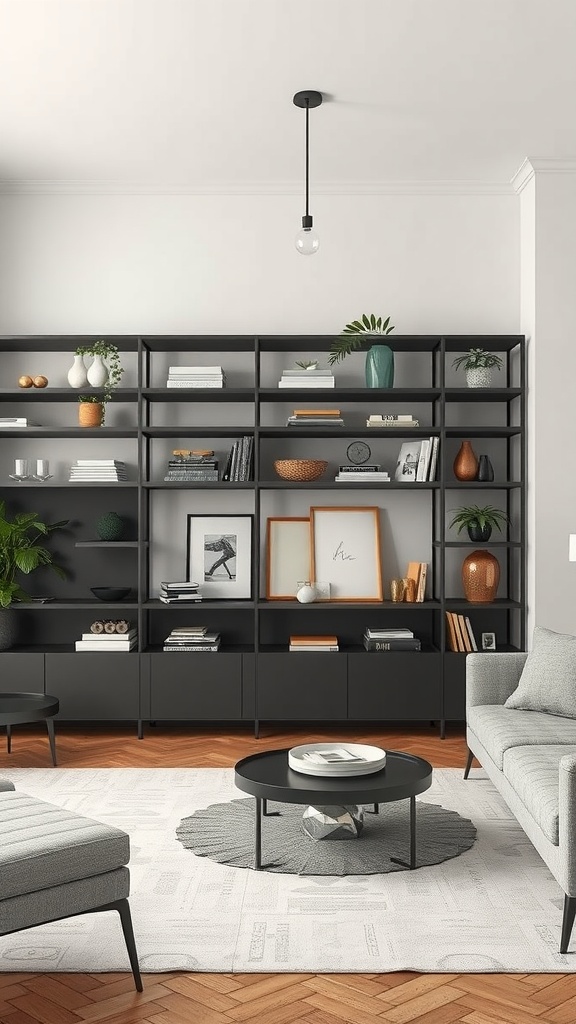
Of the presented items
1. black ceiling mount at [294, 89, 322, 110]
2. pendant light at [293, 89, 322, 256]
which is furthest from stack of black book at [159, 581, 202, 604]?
black ceiling mount at [294, 89, 322, 110]

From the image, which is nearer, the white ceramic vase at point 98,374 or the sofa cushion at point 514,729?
the sofa cushion at point 514,729

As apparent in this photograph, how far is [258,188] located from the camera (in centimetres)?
610

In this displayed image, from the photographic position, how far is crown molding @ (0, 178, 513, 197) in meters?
6.09

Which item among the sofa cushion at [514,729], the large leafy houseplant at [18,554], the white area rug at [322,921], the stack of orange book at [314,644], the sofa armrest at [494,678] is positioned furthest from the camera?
the stack of orange book at [314,644]

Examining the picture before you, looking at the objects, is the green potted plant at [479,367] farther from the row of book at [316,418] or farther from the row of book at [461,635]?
the row of book at [461,635]

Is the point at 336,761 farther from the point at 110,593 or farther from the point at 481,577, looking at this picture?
the point at 110,593

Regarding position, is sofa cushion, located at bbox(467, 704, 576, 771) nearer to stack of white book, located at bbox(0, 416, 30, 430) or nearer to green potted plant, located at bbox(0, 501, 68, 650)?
green potted plant, located at bbox(0, 501, 68, 650)

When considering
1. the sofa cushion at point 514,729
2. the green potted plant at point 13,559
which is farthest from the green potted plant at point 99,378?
the sofa cushion at point 514,729

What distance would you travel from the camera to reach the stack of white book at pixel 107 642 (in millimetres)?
5766

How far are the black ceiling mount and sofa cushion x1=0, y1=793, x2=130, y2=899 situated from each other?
365 cm

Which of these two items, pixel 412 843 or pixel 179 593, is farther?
pixel 179 593

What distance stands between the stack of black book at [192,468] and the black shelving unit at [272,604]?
7 centimetres

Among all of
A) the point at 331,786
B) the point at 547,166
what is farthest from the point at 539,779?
the point at 547,166

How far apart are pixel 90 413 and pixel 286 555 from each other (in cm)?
150
